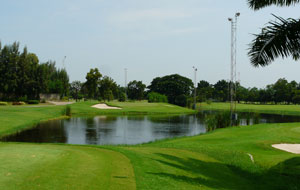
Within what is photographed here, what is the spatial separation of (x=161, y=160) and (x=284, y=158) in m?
6.20

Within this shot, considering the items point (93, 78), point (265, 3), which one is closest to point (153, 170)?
point (265, 3)

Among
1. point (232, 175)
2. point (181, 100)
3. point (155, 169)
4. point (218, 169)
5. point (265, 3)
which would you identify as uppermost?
point (265, 3)

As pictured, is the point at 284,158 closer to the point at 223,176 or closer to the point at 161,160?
the point at 223,176

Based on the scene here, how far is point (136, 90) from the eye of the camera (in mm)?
117812

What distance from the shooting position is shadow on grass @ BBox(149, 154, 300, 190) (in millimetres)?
9812

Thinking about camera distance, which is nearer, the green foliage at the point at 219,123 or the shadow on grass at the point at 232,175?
the shadow on grass at the point at 232,175

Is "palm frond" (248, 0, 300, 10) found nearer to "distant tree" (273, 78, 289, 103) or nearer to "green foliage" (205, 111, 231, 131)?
"green foliage" (205, 111, 231, 131)

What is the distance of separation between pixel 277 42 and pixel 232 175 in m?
5.48

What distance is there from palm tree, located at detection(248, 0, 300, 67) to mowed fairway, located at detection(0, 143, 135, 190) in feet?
19.4

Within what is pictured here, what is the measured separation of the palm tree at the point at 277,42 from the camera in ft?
30.8

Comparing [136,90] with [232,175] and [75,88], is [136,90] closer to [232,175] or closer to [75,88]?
[75,88]

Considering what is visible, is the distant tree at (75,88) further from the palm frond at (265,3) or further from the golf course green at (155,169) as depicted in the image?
the palm frond at (265,3)

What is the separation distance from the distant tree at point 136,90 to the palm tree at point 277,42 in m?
106

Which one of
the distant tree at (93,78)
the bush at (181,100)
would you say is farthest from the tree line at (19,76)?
the bush at (181,100)
